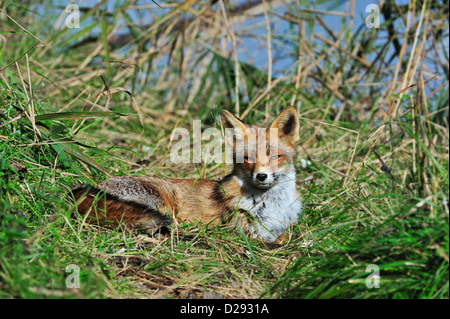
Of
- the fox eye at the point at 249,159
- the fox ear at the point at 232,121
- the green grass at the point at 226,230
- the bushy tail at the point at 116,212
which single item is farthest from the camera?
the fox ear at the point at 232,121

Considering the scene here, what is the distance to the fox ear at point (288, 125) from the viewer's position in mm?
4219

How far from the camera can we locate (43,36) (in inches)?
306

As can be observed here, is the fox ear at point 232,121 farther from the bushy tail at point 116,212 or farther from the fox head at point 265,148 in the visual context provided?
the bushy tail at point 116,212

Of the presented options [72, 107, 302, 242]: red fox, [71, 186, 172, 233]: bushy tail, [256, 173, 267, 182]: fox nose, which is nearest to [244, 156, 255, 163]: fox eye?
[72, 107, 302, 242]: red fox

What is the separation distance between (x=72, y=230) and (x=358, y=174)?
2706mm

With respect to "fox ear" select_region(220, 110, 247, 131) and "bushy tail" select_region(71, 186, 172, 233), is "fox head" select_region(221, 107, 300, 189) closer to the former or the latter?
"fox ear" select_region(220, 110, 247, 131)

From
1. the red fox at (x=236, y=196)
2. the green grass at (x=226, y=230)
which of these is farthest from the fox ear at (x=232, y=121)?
the green grass at (x=226, y=230)

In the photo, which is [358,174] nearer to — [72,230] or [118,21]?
[72,230]

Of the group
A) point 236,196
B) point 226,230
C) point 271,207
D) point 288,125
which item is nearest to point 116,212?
point 226,230

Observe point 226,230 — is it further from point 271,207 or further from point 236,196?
point 271,207

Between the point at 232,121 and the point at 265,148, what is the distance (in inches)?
19.5

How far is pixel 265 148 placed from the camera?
13.8ft

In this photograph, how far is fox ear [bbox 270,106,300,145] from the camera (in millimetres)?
4219

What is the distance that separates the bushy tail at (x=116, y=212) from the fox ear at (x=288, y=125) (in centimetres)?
144
